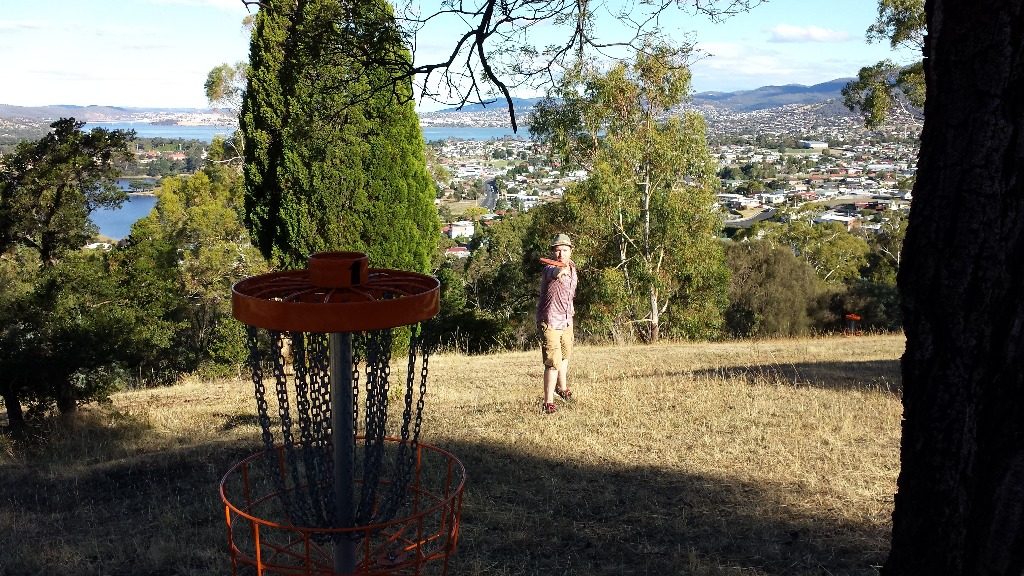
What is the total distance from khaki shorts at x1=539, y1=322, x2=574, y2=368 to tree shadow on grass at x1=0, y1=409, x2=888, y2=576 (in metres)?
1.17

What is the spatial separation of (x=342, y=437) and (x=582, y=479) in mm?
3252

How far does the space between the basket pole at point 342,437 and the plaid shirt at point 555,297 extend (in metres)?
4.49

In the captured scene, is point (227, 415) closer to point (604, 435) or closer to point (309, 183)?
point (604, 435)

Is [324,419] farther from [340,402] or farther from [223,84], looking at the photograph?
[223,84]

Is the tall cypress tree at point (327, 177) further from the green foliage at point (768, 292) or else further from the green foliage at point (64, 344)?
the green foliage at point (768, 292)

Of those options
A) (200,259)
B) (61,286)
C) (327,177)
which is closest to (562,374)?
(61,286)

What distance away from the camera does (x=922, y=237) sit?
2.52 m

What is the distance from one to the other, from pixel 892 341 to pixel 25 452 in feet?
52.4

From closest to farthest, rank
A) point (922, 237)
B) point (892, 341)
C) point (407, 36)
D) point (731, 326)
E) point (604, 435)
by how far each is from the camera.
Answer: point (922, 237), point (407, 36), point (604, 435), point (892, 341), point (731, 326)

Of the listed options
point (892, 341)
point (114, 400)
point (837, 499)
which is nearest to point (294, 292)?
point (837, 499)

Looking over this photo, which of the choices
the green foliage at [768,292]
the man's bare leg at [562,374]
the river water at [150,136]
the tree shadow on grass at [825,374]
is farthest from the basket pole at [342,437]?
the green foliage at [768,292]

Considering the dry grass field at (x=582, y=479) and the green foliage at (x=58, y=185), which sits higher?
the green foliage at (x=58, y=185)

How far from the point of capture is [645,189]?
71.7ft

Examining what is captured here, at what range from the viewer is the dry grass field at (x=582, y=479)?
15.5ft
